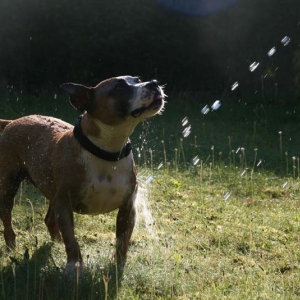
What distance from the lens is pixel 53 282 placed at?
15.3ft

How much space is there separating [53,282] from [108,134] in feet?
3.79

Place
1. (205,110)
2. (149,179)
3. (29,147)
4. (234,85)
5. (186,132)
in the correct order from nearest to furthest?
(29,147)
(149,179)
(186,132)
(205,110)
(234,85)

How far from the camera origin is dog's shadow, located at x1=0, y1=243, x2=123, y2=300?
14.8 ft

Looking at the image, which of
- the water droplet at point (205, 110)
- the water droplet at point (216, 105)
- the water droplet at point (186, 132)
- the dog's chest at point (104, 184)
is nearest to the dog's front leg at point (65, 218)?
the dog's chest at point (104, 184)

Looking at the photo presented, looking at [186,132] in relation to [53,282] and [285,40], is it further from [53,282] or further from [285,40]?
[53,282]

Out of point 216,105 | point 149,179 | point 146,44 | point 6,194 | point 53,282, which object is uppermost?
point 146,44

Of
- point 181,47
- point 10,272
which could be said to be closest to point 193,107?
point 181,47

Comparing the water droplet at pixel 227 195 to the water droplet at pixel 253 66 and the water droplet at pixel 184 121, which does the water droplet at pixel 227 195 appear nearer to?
the water droplet at pixel 184 121

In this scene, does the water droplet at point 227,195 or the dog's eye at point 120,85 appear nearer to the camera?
the dog's eye at point 120,85

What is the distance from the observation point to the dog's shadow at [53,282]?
178 inches

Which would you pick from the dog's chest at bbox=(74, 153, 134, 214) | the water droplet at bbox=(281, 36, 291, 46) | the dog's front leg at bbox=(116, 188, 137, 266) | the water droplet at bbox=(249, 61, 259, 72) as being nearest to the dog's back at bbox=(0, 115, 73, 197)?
the dog's chest at bbox=(74, 153, 134, 214)

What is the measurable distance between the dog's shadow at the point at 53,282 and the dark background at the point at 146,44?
7796 millimetres

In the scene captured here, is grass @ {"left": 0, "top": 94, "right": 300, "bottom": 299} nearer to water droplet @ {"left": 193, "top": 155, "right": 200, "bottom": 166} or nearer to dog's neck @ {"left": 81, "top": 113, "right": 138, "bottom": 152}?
water droplet @ {"left": 193, "top": 155, "right": 200, "bottom": 166}

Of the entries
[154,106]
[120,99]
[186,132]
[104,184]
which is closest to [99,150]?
[104,184]
